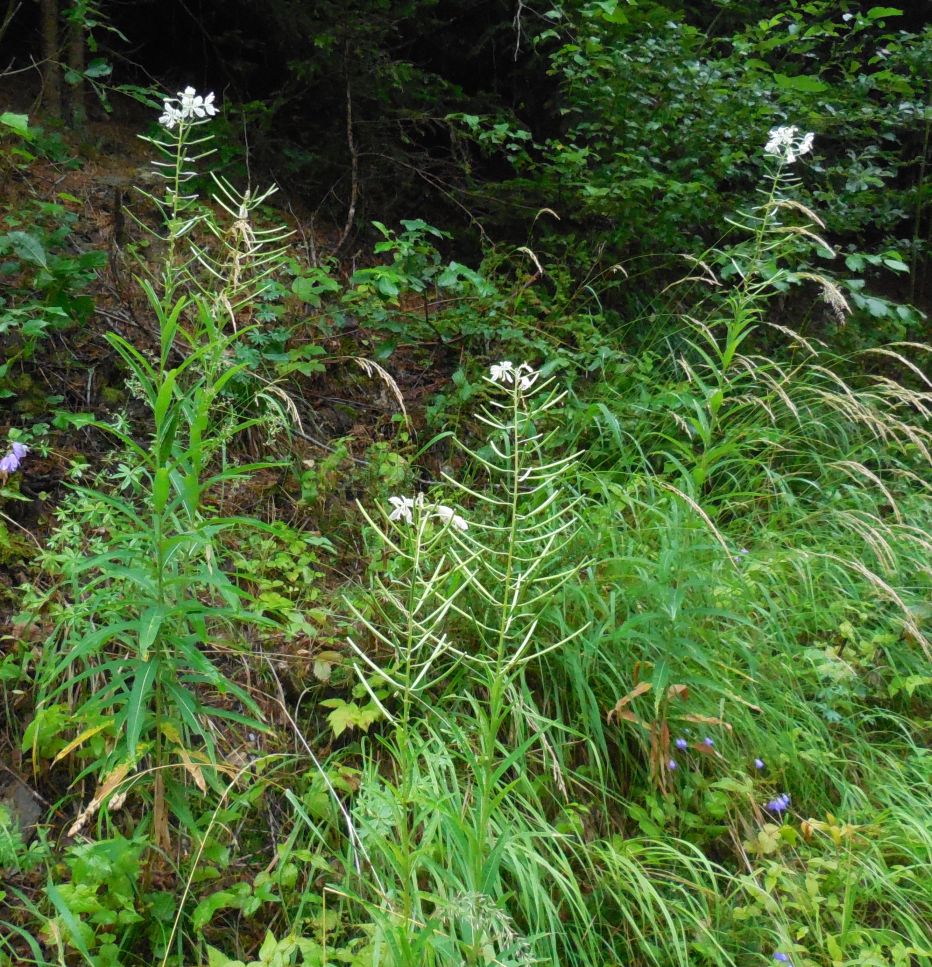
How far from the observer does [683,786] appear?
242cm

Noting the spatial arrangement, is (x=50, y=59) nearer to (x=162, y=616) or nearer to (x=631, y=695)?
(x=162, y=616)

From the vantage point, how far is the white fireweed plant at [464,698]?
1473 mm

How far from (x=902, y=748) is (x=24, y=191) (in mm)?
4080

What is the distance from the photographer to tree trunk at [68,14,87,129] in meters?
4.05

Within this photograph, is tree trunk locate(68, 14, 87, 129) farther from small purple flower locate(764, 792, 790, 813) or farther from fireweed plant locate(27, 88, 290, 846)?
small purple flower locate(764, 792, 790, 813)

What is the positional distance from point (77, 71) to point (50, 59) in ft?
0.49

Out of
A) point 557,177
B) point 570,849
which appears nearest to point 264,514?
point 570,849

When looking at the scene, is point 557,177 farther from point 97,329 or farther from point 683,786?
point 683,786

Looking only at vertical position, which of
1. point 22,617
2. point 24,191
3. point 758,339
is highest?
point 24,191

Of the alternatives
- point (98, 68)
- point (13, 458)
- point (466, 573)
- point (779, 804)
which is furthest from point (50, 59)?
point (779, 804)

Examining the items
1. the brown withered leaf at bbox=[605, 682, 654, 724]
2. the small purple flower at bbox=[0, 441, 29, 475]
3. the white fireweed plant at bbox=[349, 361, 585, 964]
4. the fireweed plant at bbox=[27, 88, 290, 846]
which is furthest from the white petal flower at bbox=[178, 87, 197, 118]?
the brown withered leaf at bbox=[605, 682, 654, 724]

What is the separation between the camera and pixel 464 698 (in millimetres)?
2395

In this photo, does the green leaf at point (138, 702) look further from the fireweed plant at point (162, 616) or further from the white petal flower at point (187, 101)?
the white petal flower at point (187, 101)

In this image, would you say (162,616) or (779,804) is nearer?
(162,616)
